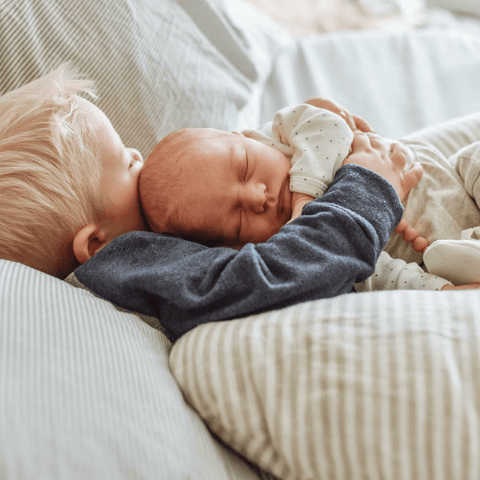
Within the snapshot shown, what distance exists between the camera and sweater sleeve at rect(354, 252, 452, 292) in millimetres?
753

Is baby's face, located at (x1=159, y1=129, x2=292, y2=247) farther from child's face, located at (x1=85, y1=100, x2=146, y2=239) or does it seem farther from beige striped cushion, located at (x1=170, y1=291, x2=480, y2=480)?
beige striped cushion, located at (x1=170, y1=291, x2=480, y2=480)

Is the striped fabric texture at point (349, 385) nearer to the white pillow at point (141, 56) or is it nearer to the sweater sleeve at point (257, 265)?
the sweater sleeve at point (257, 265)

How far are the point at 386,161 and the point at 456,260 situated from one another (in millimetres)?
274

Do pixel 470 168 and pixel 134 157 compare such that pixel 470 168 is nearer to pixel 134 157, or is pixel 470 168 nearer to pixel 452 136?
pixel 452 136

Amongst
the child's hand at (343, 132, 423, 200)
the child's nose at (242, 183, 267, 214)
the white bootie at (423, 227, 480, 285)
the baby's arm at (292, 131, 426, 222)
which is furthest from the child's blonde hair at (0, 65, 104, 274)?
the white bootie at (423, 227, 480, 285)

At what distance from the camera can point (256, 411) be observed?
56 cm

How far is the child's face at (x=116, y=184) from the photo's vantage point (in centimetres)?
85

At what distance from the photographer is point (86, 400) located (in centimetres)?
51

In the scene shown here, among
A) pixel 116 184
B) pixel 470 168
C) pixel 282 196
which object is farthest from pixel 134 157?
pixel 470 168

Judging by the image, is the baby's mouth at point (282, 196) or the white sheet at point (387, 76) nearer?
the baby's mouth at point (282, 196)

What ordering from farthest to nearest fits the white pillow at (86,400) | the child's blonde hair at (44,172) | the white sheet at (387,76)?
1. the white sheet at (387,76)
2. the child's blonde hair at (44,172)
3. the white pillow at (86,400)

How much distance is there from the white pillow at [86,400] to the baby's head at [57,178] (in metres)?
0.13

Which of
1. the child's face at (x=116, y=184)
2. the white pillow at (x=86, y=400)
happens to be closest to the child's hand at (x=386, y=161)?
the child's face at (x=116, y=184)

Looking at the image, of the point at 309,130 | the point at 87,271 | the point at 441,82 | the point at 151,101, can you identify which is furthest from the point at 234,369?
the point at 441,82
